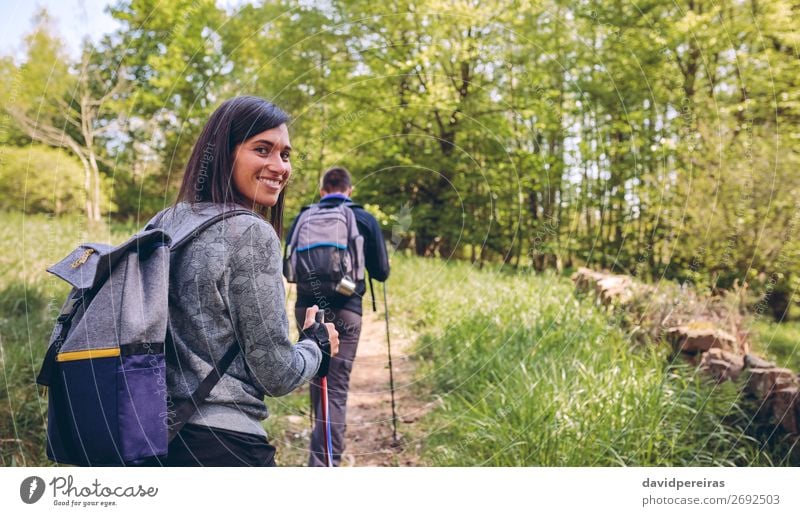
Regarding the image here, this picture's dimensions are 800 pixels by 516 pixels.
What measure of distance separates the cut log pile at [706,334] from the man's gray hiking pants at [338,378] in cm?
176

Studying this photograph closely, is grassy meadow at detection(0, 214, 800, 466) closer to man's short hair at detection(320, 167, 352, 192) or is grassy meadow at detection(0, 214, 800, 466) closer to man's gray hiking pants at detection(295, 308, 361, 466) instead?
man's gray hiking pants at detection(295, 308, 361, 466)

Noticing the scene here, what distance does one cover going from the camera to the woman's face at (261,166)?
1.53 metres

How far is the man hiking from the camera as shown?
313cm

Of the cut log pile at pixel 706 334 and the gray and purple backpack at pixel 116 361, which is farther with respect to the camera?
the cut log pile at pixel 706 334

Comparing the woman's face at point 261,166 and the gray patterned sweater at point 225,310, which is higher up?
the woman's face at point 261,166

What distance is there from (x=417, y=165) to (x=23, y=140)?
3.46 m

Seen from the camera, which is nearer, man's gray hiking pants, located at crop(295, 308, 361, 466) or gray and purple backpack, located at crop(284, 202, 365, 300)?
gray and purple backpack, located at crop(284, 202, 365, 300)

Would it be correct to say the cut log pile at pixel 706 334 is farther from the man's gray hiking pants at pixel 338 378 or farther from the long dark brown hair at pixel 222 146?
the long dark brown hair at pixel 222 146

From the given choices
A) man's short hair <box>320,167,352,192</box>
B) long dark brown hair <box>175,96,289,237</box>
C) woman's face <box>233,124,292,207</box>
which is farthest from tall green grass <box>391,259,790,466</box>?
long dark brown hair <box>175,96,289,237</box>

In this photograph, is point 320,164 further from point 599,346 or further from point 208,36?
point 599,346

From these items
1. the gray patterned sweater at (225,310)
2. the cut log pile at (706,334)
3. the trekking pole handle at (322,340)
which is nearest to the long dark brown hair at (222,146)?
the gray patterned sweater at (225,310)
